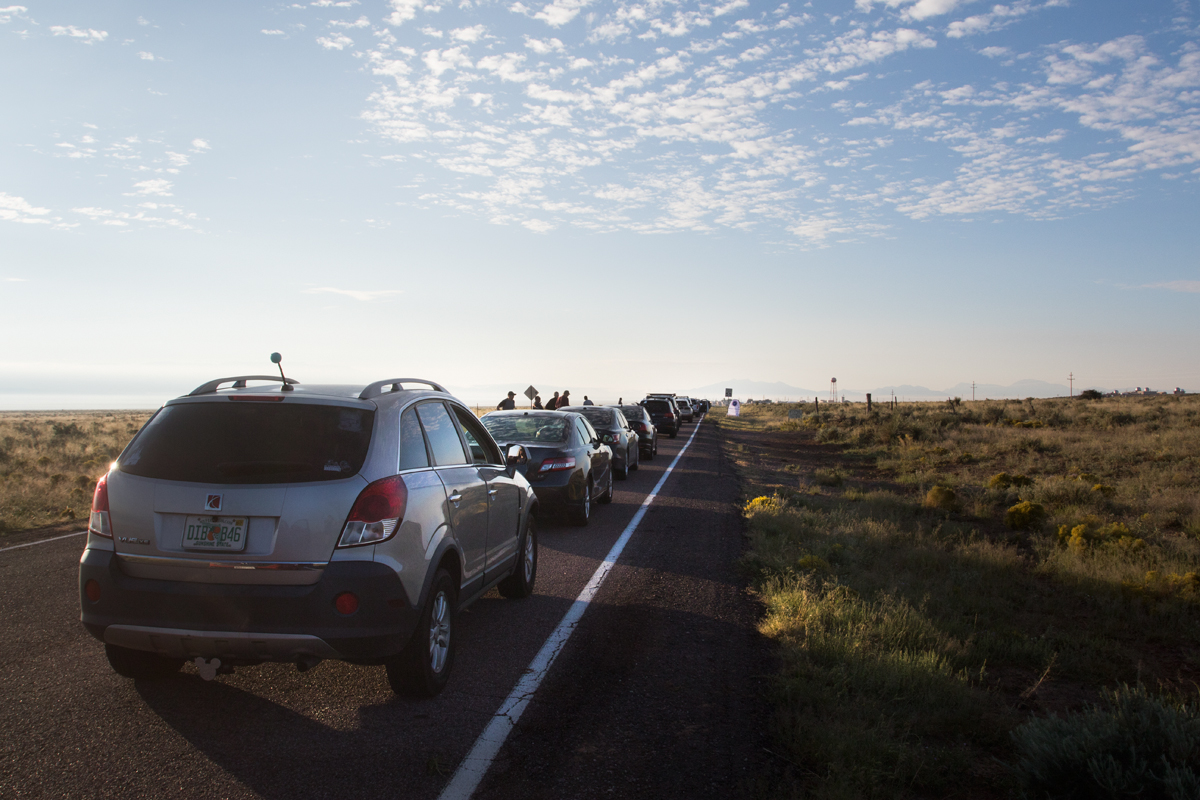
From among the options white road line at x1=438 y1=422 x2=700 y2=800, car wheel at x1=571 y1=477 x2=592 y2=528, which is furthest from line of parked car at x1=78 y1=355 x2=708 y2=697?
car wheel at x1=571 y1=477 x2=592 y2=528

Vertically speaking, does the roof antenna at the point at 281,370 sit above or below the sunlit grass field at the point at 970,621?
above

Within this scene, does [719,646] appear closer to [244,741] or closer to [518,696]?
[518,696]

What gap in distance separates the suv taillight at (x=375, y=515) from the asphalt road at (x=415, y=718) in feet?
3.31

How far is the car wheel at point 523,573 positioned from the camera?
21.1 ft

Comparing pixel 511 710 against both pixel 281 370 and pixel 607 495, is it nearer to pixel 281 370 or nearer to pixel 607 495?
pixel 281 370

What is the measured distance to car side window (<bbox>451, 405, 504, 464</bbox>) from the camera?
5762mm

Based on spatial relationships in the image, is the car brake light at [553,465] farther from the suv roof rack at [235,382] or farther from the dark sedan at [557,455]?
the suv roof rack at [235,382]

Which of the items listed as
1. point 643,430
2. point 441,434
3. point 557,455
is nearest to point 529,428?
point 557,455

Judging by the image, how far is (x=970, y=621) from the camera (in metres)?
6.79

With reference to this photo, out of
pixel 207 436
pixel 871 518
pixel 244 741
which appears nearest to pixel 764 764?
pixel 244 741

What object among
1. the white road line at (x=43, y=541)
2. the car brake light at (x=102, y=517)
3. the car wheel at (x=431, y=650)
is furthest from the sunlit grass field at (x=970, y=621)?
the white road line at (x=43, y=541)

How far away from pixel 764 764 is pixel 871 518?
8.94 metres

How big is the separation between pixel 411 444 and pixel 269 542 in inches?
41.4

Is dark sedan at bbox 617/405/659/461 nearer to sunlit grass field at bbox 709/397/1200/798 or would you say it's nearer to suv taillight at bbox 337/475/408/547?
Result: sunlit grass field at bbox 709/397/1200/798
